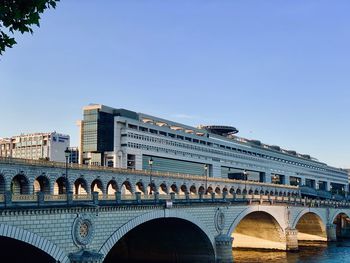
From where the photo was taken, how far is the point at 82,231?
1565 inches

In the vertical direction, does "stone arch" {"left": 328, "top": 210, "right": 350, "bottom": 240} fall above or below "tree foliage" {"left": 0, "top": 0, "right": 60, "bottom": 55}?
below

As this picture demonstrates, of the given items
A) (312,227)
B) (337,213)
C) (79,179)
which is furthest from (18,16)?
(337,213)

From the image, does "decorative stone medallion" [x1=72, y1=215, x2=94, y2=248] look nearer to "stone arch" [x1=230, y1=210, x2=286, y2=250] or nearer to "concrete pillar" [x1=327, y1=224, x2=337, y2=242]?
"stone arch" [x1=230, y1=210, x2=286, y2=250]

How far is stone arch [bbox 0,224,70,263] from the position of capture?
32531 millimetres

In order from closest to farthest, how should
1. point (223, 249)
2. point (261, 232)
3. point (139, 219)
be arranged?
point (139, 219) < point (223, 249) < point (261, 232)

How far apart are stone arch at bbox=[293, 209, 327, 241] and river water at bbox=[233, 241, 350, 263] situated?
391 inches

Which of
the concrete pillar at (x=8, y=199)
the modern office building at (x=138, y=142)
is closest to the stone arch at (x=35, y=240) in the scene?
the concrete pillar at (x=8, y=199)

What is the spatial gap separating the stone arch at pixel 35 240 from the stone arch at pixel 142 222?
18.9 ft

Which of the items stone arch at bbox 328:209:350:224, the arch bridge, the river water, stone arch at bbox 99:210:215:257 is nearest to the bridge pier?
the arch bridge

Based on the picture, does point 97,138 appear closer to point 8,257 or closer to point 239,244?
point 239,244

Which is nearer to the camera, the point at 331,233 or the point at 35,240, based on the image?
the point at 35,240

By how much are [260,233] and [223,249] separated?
93.8 ft

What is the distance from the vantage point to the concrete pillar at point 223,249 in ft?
206

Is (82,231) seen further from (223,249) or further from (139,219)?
(223,249)
